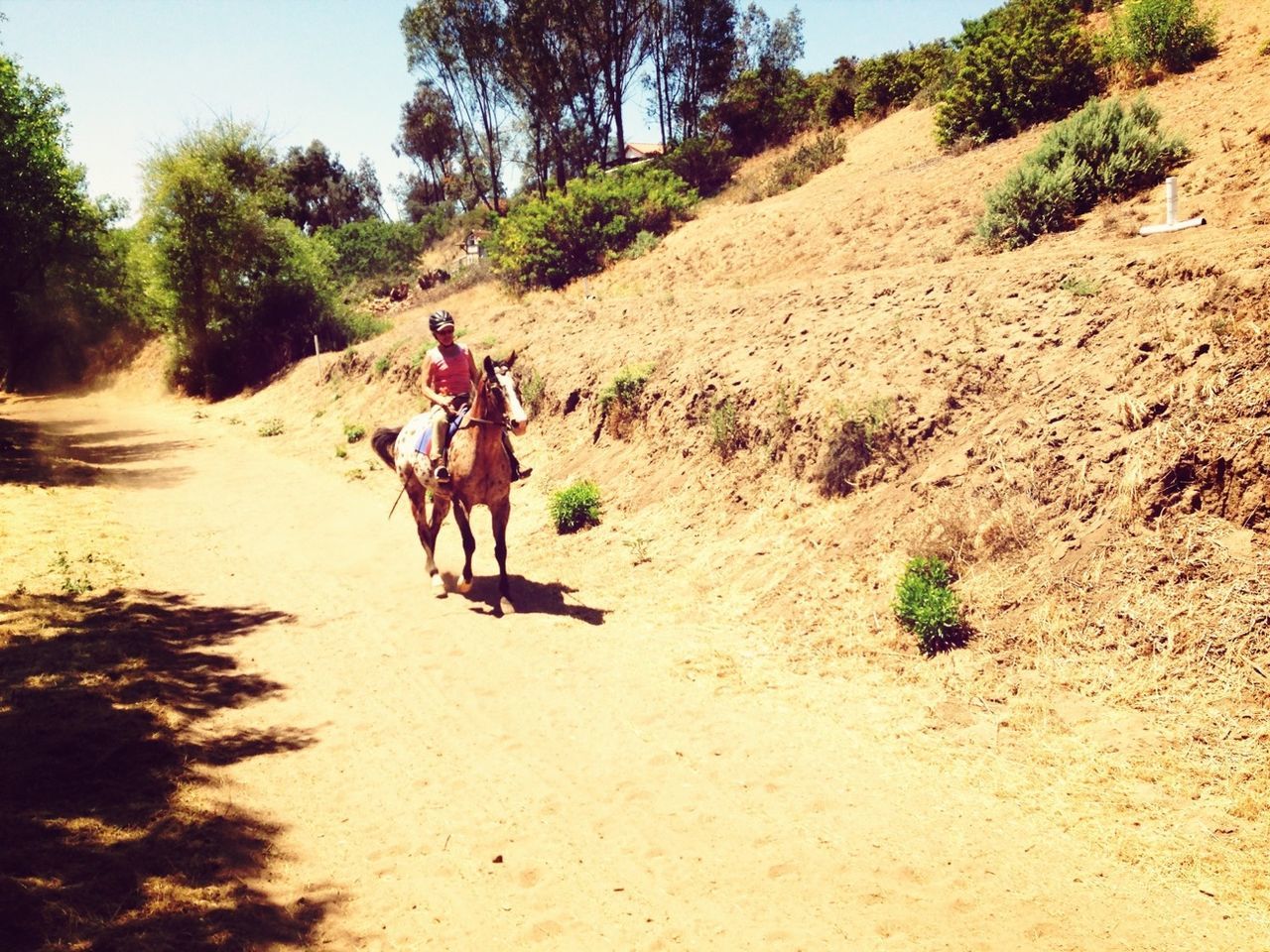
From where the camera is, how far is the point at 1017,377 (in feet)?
29.0

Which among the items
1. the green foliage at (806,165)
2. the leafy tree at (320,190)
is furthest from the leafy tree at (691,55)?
the leafy tree at (320,190)

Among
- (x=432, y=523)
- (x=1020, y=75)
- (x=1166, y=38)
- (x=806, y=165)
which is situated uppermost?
(x=806, y=165)

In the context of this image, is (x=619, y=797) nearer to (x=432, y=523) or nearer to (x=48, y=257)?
(x=432, y=523)

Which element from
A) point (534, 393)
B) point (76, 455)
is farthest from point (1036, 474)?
point (76, 455)

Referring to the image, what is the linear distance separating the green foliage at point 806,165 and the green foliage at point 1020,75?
21.4 ft

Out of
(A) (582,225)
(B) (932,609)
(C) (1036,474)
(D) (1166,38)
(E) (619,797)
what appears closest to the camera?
(E) (619,797)

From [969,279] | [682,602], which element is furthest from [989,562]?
[969,279]

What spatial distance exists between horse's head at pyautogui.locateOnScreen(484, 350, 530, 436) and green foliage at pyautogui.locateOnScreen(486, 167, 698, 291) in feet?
66.3

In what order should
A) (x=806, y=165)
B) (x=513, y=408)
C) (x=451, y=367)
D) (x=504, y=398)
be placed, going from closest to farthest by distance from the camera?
(x=513, y=408), (x=504, y=398), (x=451, y=367), (x=806, y=165)

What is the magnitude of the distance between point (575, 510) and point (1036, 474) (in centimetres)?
667

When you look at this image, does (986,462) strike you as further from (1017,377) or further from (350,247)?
(350,247)

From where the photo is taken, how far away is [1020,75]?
19.4 metres

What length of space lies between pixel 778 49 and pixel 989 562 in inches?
2220

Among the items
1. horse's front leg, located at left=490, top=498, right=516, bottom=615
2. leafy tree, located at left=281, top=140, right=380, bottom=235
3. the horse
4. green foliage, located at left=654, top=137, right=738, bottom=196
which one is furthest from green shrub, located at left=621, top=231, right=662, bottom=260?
leafy tree, located at left=281, top=140, right=380, bottom=235
